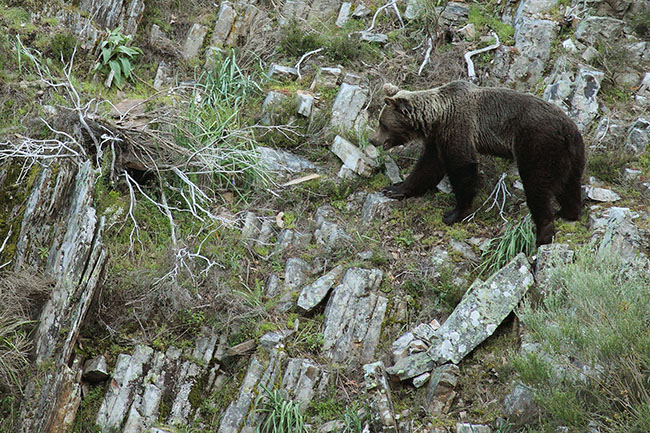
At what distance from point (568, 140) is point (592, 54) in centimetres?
277

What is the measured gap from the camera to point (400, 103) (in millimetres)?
8188

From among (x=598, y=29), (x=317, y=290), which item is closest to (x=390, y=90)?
(x=317, y=290)

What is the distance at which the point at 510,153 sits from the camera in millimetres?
7598

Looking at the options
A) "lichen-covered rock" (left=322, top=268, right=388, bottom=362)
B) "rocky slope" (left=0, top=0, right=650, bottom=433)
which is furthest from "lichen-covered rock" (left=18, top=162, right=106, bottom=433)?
"lichen-covered rock" (left=322, top=268, right=388, bottom=362)

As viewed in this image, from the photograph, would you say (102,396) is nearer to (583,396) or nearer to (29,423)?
(29,423)

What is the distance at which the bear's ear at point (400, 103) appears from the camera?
814 cm

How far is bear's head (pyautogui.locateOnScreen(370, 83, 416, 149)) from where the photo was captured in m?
8.18

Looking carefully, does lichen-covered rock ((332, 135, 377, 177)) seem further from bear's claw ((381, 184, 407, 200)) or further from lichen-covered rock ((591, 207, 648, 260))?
lichen-covered rock ((591, 207, 648, 260))

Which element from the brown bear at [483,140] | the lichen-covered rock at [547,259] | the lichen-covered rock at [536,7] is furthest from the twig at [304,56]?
the lichen-covered rock at [547,259]

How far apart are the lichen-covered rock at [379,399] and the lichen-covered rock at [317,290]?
107cm

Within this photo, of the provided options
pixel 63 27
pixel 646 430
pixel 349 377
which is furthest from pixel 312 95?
pixel 646 430

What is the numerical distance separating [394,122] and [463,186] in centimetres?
123

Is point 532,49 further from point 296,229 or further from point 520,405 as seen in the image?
point 520,405

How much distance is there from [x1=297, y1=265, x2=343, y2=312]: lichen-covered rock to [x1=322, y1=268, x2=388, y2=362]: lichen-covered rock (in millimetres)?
108
